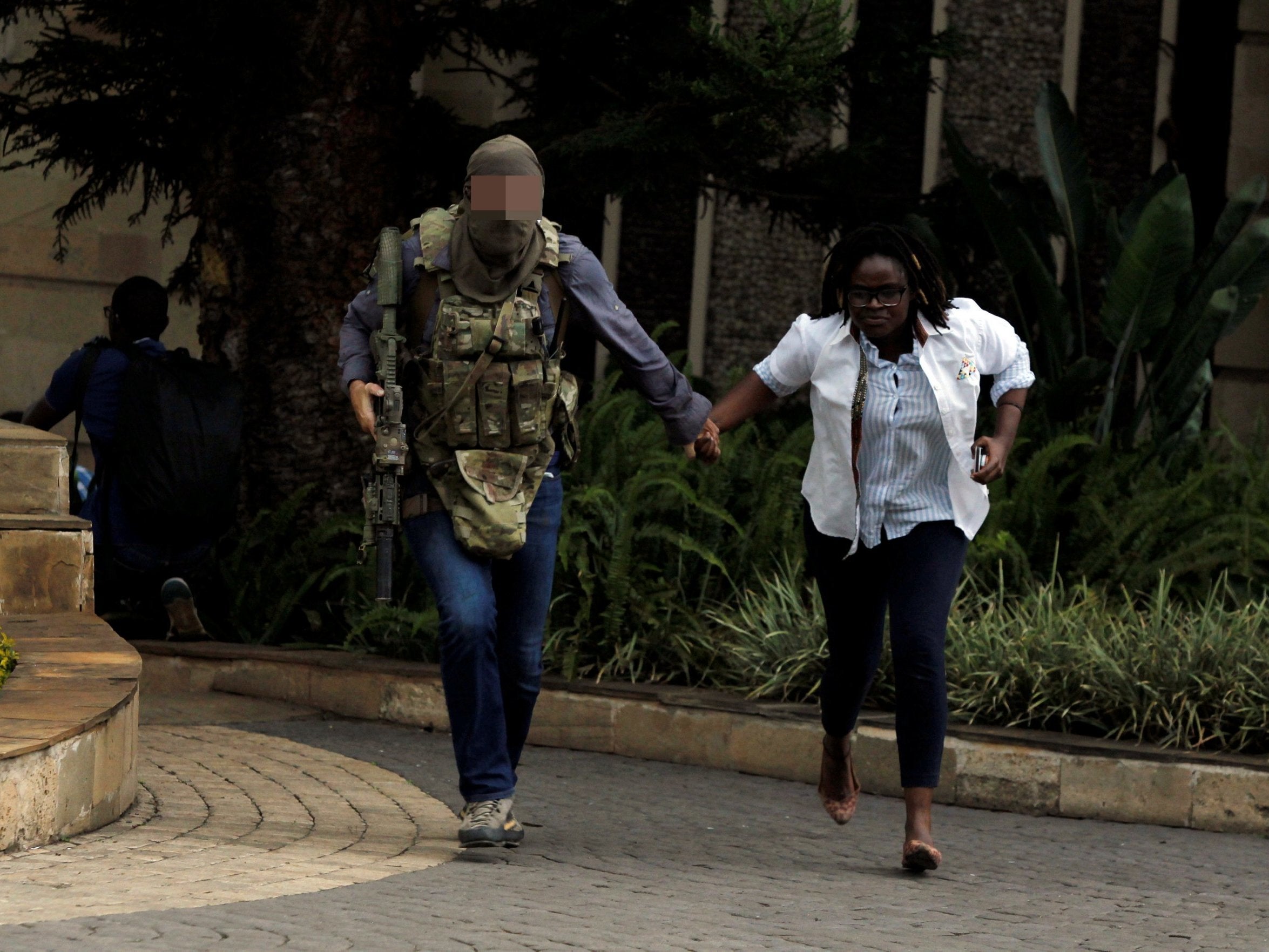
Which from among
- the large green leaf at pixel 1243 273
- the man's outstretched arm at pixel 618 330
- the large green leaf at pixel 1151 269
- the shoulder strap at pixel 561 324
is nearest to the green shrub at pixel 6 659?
the shoulder strap at pixel 561 324

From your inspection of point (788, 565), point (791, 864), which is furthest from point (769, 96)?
point (791, 864)

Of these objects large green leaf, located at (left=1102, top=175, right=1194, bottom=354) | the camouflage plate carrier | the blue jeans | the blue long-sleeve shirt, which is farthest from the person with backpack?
large green leaf, located at (left=1102, top=175, right=1194, bottom=354)

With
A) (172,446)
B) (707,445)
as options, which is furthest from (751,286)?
(707,445)

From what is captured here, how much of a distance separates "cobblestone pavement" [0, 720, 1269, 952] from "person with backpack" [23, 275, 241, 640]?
172cm

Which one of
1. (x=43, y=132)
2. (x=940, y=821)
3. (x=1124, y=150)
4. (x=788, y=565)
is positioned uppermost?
(x=1124, y=150)

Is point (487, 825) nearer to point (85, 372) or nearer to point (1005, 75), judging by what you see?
point (85, 372)

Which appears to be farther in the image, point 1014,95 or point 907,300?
point 1014,95

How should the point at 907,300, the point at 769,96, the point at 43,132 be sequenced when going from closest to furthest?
1. the point at 907,300
2. the point at 769,96
3. the point at 43,132

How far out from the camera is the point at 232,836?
216 inches

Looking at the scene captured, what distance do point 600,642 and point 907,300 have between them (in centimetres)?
310

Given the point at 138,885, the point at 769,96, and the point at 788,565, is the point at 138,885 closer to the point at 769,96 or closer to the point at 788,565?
the point at 788,565

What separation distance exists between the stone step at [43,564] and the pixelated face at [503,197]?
286cm

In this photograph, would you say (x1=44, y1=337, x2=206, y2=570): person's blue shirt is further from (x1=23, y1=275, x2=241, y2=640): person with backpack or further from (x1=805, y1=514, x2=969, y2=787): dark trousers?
(x1=805, y1=514, x2=969, y2=787): dark trousers

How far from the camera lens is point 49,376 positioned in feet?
42.7
